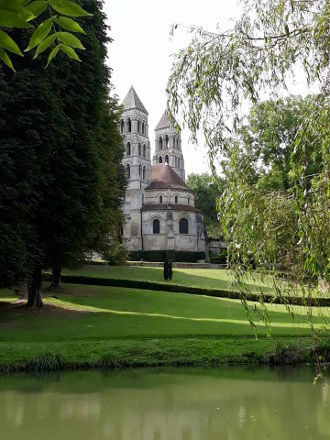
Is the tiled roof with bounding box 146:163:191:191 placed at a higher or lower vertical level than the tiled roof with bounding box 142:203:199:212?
higher

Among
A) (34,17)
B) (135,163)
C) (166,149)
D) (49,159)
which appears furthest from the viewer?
(166,149)

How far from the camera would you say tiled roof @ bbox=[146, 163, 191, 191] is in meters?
59.0

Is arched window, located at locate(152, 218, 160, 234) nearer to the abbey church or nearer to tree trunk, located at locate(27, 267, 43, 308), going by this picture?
the abbey church

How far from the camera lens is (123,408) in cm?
1041

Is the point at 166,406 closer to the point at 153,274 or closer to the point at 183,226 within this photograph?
the point at 153,274

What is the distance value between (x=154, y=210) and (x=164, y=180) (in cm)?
549

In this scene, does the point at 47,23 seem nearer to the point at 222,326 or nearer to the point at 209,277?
the point at 222,326

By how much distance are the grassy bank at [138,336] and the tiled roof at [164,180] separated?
34915 mm

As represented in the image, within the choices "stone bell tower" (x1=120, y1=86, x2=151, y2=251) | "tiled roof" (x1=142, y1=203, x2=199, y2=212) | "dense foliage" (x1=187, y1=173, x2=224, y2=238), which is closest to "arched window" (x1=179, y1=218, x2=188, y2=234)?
"tiled roof" (x1=142, y1=203, x2=199, y2=212)

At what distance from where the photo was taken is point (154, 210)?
5678 centimetres

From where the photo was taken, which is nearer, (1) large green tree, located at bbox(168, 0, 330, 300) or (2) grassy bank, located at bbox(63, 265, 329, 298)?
(1) large green tree, located at bbox(168, 0, 330, 300)

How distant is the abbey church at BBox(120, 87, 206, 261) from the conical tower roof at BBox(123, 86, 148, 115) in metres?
0.16

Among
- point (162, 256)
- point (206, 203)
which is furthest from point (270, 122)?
point (206, 203)

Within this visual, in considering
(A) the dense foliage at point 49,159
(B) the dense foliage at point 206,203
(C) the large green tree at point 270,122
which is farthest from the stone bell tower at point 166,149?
(C) the large green tree at point 270,122
